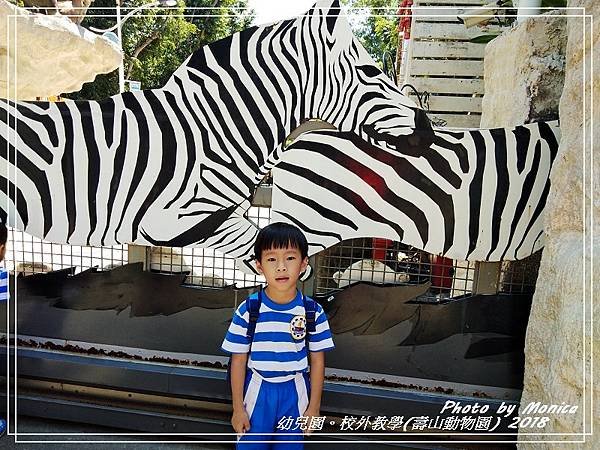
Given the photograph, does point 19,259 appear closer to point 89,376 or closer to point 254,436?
point 89,376

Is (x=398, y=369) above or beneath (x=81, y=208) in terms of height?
beneath

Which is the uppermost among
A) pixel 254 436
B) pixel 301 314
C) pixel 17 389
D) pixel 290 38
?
pixel 290 38

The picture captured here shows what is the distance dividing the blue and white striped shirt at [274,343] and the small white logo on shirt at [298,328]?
0.01m

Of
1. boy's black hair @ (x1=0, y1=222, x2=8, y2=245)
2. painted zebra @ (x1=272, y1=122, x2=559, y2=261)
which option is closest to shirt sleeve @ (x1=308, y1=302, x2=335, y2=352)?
painted zebra @ (x1=272, y1=122, x2=559, y2=261)

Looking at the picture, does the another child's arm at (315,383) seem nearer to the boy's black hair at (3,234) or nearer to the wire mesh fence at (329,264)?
the wire mesh fence at (329,264)

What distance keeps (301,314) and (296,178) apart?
1026 mm

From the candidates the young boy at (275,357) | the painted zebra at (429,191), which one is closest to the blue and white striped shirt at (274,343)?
the young boy at (275,357)

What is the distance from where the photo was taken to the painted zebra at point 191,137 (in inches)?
118

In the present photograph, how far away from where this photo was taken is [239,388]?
7.29 ft

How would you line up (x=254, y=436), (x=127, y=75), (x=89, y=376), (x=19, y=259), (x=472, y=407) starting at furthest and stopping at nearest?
1. (x=127, y=75)
2. (x=19, y=259)
3. (x=89, y=376)
4. (x=472, y=407)
5. (x=254, y=436)

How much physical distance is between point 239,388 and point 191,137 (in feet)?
5.25

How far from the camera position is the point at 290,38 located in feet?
9.94

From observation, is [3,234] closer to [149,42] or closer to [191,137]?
[191,137]

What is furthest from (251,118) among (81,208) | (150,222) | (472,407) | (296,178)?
(472,407)
